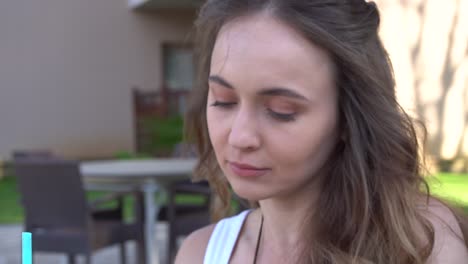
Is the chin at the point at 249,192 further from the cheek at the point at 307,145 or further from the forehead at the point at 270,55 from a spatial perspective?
the forehead at the point at 270,55

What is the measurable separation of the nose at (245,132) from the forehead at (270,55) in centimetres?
6

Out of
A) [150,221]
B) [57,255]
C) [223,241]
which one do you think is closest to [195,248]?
[223,241]

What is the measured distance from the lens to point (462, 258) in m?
1.09

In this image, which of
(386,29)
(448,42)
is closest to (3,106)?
(386,29)

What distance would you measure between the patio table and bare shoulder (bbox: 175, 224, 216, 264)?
2.75 m

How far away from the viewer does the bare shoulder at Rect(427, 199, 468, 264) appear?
108 centimetres

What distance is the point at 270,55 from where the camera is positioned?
971 millimetres

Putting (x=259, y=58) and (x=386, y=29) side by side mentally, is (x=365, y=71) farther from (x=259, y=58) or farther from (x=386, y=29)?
(x=386, y=29)

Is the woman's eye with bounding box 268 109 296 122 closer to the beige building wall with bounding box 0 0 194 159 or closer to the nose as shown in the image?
the nose

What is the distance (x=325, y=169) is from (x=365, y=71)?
6.8 inches

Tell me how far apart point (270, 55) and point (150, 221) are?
3.48 m

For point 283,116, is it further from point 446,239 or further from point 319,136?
point 446,239

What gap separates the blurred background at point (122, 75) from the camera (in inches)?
387

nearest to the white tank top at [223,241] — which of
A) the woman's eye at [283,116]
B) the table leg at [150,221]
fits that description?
the woman's eye at [283,116]
